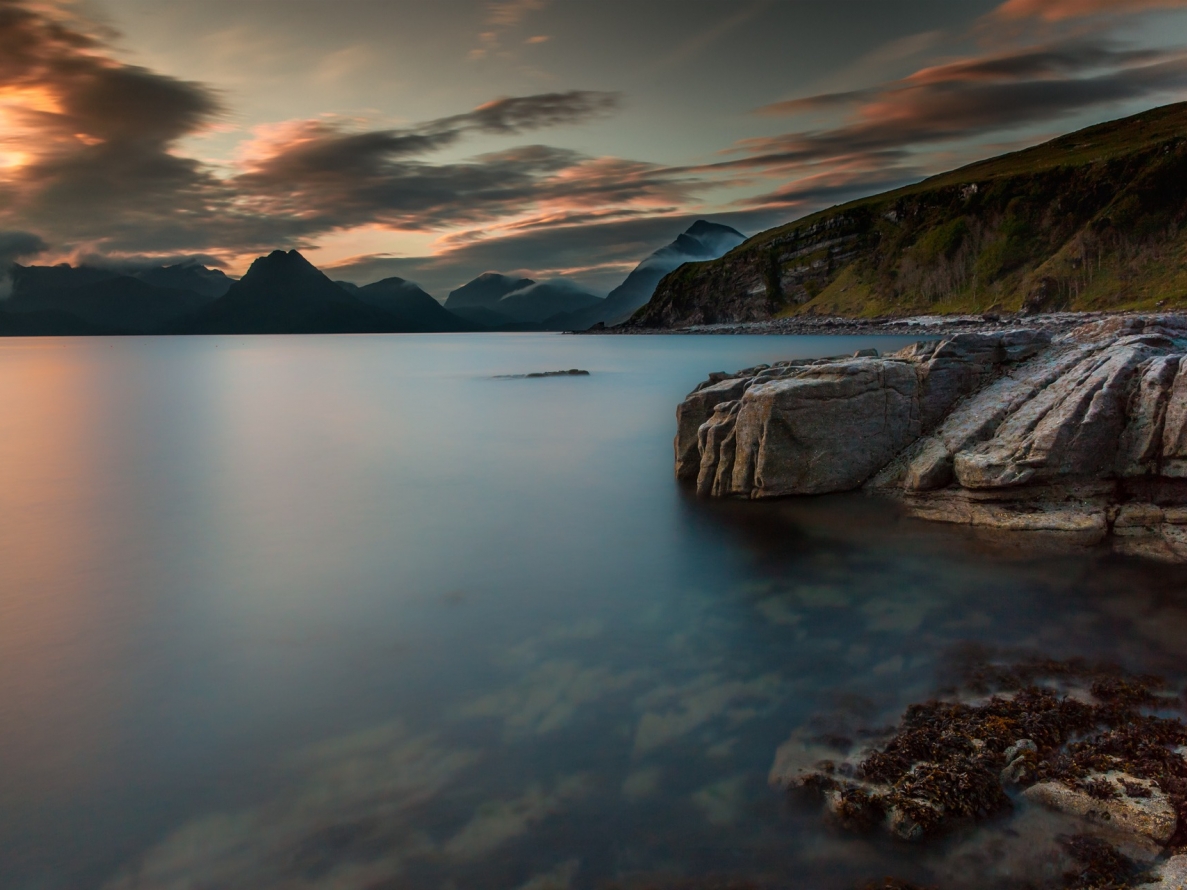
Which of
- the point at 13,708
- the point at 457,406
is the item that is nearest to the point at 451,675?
the point at 13,708

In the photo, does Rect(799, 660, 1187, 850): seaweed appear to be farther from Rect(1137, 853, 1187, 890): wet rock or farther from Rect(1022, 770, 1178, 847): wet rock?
Rect(1137, 853, 1187, 890): wet rock

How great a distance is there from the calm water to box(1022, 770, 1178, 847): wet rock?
1246 mm

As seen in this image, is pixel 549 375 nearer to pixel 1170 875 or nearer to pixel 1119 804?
pixel 1119 804

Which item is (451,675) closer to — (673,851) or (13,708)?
(673,851)

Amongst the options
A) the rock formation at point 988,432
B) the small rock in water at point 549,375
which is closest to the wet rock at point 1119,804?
the rock formation at point 988,432

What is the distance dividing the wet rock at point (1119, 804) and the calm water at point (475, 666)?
1.25 meters

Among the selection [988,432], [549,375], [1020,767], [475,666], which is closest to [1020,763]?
[1020,767]

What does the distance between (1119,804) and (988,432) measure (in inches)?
523

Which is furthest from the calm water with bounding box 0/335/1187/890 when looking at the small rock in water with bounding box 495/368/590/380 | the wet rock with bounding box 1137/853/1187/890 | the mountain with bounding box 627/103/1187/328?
the mountain with bounding box 627/103/1187/328

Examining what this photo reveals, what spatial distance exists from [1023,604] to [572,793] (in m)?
9.81

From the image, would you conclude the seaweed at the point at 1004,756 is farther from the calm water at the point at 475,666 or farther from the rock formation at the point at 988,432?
the rock formation at the point at 988,432

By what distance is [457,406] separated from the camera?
5000 cm

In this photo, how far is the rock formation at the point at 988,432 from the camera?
52.5 ft

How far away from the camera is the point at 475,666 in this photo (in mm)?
11742
